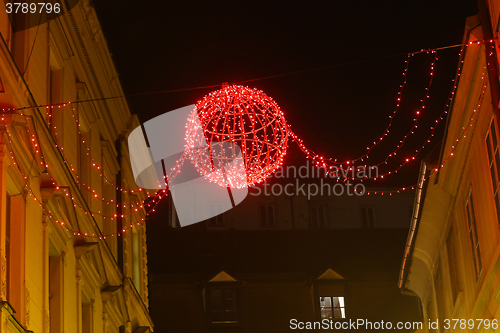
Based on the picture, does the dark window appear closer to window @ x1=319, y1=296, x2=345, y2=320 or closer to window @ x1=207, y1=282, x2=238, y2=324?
window @ x1=207, y1=282, x2=238, y2=324

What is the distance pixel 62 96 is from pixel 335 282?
19936mm

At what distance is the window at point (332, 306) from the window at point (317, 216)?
7.59 meters

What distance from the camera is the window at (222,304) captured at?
3155cm

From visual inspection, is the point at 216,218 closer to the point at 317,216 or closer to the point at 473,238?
the point at 317,216

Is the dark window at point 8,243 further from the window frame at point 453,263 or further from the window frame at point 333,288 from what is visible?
the window frame at point 333,288

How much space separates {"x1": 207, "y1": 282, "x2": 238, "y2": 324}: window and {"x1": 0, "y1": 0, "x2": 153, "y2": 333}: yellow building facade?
9.27 m

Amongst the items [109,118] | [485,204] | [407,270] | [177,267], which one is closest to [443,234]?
[407,270]

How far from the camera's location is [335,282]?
3244 centimetres

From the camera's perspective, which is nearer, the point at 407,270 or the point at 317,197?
the point at 407,270

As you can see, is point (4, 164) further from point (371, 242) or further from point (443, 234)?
point (371, 242)

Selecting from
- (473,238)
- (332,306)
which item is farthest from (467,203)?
(332,306)

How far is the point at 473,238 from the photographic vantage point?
15758 mm

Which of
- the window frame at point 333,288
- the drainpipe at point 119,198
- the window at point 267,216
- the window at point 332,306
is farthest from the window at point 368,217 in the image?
the drainpipe at point 119,198

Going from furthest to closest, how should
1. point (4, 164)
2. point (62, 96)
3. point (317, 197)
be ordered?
point (317, 197)
point (62, 96)
point (4, 164)
